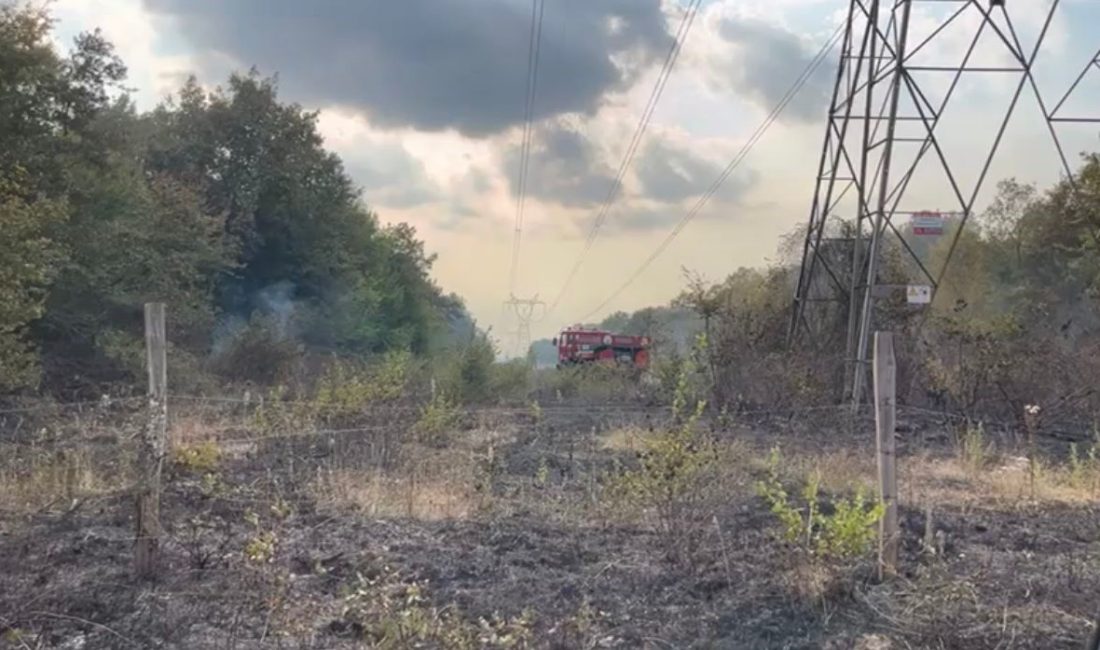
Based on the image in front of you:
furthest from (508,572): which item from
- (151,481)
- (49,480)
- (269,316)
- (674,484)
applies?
(269,316)

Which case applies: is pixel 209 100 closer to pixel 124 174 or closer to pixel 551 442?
pixel 124 174

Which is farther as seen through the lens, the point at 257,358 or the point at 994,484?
the point at 257,358

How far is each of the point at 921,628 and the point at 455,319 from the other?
50.1m

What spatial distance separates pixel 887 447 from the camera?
16.8 feet

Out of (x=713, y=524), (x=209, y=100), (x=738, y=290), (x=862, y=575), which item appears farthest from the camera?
(x=209, y=100)

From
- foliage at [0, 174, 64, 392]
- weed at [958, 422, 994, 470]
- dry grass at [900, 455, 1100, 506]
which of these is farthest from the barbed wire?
weed at [958, 422, 994, 470]

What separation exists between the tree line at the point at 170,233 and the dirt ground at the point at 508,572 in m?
8.07

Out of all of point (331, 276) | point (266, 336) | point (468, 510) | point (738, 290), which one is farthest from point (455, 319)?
point (468, 510)

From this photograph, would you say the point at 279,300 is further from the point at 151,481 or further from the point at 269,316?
the point at 151,481

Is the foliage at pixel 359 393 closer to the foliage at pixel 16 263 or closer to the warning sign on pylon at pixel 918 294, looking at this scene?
the foliage at pixel 16 263

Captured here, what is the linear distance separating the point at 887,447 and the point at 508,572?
229 centimetres

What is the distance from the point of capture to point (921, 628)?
170 inches

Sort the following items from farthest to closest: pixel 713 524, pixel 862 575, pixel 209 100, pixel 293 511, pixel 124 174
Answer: pixel 209 100
pixel 124 174
pixel 293 511
pixel 713 524
pixel 862 575

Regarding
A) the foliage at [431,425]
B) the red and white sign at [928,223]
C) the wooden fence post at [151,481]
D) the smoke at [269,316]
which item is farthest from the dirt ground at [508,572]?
the smoke at [269,316]
